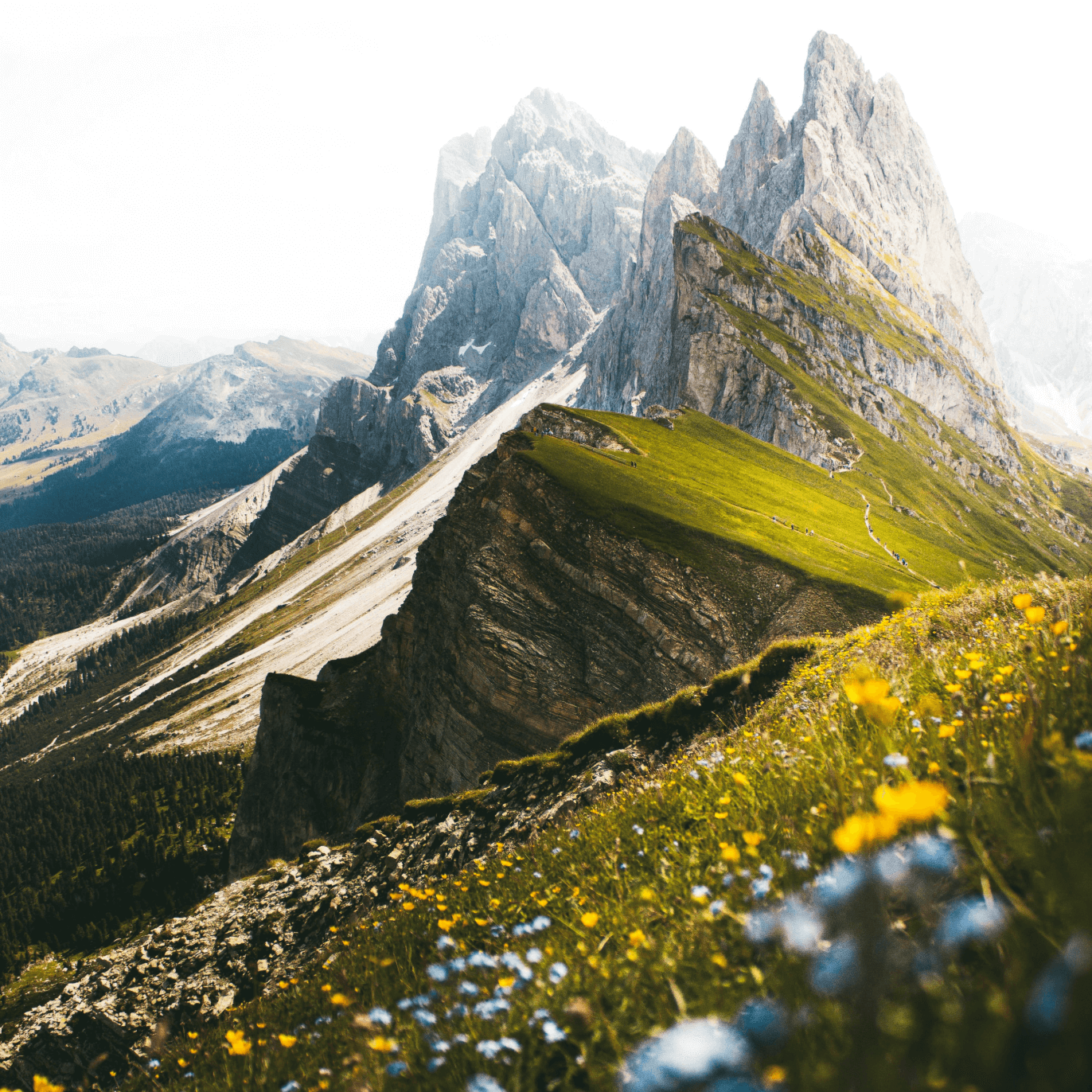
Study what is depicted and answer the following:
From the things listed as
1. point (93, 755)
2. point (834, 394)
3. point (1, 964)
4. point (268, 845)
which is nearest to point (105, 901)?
point (1, 964)

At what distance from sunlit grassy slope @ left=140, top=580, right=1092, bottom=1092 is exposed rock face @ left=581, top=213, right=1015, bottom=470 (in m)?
119

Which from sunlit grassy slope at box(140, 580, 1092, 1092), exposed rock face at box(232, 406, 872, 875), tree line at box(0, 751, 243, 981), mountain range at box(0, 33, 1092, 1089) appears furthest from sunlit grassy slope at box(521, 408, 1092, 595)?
tree line at box(0, 751, 243, 981)

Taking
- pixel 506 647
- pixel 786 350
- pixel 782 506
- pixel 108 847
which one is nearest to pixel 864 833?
A: pixel 506 647

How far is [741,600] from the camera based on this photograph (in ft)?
133

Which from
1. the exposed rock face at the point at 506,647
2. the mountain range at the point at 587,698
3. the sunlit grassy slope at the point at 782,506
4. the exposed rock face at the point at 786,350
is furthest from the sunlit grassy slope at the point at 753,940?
the exposed rock face at the point at 786,350

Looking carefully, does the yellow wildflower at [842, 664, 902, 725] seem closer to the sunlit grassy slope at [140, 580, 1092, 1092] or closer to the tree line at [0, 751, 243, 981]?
the sunlit grassy slope at [140, 580, 1092, 1092]

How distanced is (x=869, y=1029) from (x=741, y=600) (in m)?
41.5

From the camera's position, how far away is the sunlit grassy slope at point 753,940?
51.9 inches

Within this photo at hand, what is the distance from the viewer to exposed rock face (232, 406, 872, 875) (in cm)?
3762

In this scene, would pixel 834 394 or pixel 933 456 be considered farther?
pixel 933 456

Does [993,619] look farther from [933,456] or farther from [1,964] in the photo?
[933,456]

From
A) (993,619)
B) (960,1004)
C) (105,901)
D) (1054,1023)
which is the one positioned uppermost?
(1054,1023)

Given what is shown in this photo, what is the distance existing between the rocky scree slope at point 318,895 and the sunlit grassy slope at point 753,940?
5258 millimetres

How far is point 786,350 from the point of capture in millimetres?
136500
